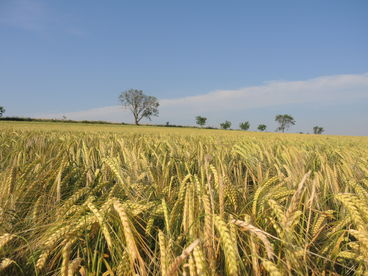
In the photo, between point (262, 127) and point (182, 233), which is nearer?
point (182, 233)

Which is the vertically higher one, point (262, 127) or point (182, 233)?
point (182, 233)

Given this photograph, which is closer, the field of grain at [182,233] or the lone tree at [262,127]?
the field of grain at [182,233]

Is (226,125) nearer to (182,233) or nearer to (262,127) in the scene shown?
(262,127)

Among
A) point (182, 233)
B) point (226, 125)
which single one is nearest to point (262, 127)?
point (226, 125)

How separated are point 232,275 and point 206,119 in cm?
8795

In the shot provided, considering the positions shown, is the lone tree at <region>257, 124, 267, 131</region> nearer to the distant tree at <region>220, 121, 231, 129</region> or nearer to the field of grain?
the distant tree at <region>220, 121, 231, 129</region>

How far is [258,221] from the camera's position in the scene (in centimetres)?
87

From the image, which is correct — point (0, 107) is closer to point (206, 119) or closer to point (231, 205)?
point (206, 119)

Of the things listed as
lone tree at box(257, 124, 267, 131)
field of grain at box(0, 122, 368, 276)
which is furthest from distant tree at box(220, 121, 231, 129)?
field of grain at box(0, 122, 368, 276)

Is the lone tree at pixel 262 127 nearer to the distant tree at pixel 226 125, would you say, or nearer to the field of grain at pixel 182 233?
the distant tree at pixel 226 125

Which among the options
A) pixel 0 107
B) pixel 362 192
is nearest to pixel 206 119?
pixel 0 107

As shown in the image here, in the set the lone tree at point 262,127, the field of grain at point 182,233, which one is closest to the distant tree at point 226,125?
the lone tree at point 262,127

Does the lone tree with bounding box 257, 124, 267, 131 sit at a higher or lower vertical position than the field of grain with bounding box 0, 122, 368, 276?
lower

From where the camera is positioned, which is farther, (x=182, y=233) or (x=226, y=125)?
(x=226, y=125)
